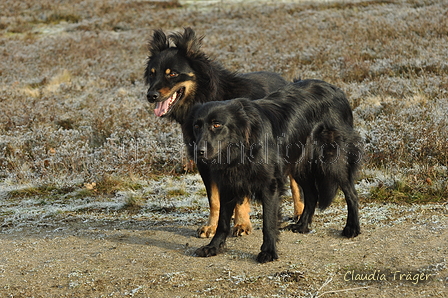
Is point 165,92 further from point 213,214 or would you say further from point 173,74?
point 213,214

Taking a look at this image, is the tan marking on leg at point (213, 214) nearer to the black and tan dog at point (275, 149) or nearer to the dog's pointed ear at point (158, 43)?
the black and tan dog at point (275, 149)

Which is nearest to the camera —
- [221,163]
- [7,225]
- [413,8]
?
[221,163]

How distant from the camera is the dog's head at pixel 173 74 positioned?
5325mm

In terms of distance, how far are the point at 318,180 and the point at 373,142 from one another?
107 inches

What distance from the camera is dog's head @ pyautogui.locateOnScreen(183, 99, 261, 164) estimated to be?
3.93m

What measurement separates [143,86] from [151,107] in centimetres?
229

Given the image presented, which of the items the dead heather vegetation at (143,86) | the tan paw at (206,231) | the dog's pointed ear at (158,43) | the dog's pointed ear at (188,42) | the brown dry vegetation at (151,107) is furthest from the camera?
the dead heather vegetation at (143,86)

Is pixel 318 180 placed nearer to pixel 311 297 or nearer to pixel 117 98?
pixel 311 297

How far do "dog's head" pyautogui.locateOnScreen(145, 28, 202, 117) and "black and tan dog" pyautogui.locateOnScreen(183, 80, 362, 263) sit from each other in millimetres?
1104

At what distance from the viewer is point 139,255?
4.21 meters

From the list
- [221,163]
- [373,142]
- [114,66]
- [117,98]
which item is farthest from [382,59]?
[221,163]

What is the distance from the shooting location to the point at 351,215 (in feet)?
15.4

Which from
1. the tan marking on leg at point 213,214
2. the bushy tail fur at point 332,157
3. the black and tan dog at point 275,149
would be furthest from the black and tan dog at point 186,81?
the tan marking on leg at point 213,214

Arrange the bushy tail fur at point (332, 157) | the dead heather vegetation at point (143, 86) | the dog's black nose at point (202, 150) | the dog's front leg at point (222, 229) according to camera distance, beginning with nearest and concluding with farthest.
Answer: the dog's black nose at point (202, 150)
the dog's front leg at point (222, 229)
the bushy tail fur at point (332, 157)
the dead heather vegetation at point (143, 86)
